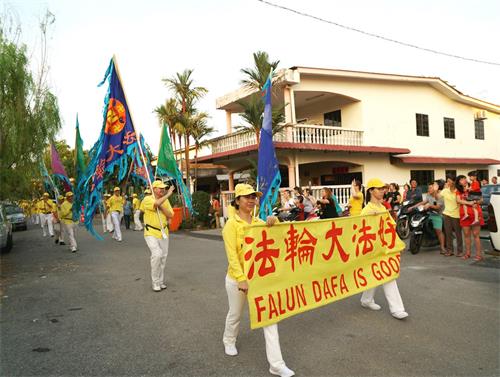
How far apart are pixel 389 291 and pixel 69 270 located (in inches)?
282

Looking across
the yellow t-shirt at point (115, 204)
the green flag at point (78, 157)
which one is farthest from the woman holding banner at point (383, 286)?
the yellow t-shirt at point (115, 204)

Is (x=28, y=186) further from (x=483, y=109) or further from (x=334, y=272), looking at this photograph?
(x=483, y=109)

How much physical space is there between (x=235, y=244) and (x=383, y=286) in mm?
2202

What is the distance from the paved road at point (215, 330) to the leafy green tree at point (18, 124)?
226cm

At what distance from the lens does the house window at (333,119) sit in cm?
2033

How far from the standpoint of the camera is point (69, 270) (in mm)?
8844

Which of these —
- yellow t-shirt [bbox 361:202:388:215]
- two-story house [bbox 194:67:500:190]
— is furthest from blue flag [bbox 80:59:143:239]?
two-story house [bbox 194:67:500:190]

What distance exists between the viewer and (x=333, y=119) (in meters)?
20.5

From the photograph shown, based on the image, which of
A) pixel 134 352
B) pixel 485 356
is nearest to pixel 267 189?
pixel 134 352

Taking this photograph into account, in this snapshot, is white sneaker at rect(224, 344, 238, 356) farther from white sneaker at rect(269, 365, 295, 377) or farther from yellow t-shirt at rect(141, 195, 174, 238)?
yellow t-shirt at rect(141, 195, 174, 238)

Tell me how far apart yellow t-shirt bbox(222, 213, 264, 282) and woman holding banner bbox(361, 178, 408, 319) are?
2.00 m

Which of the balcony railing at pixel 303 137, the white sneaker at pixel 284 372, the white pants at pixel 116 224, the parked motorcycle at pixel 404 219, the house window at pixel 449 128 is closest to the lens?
the white sneaker at pixel 284 372

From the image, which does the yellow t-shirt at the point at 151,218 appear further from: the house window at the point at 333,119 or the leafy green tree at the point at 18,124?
the house window at the point at 333,119

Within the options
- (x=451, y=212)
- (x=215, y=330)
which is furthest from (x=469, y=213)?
(x=215, y=330)
